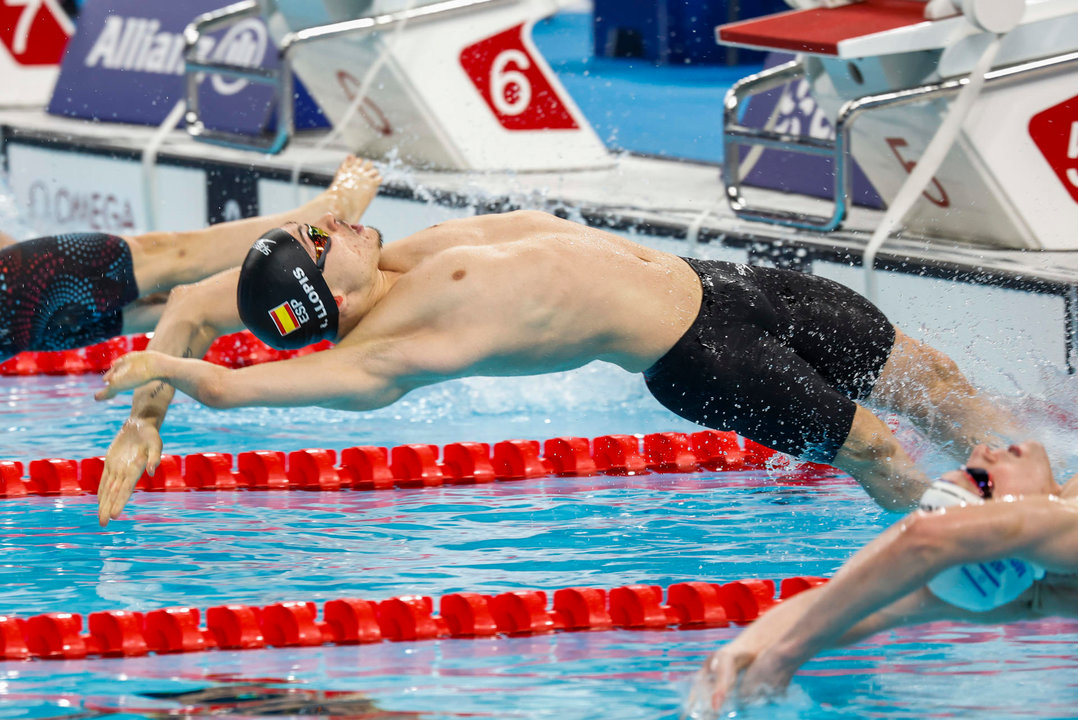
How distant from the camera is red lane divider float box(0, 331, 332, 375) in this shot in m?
5.17

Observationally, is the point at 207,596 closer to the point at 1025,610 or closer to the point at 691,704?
the point at 691,704

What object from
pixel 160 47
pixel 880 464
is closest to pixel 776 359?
pixel 880 464

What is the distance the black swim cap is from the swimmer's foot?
2.95 feet

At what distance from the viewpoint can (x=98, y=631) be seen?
9.21 ft

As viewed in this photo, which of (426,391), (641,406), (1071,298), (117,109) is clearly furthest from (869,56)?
(117,109)

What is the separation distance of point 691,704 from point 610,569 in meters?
0.90

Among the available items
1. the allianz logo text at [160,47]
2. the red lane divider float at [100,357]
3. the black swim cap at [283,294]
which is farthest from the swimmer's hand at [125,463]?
the allianz logo text at [160,47]

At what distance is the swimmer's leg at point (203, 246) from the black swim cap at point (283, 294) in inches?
39.5

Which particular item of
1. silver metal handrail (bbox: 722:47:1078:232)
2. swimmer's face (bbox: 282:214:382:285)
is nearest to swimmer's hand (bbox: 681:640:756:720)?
swimmer's face (bbox: 282:214:382:285)

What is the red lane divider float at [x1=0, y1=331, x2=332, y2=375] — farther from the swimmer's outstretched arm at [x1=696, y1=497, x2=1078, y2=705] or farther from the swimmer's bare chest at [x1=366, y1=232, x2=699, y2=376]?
the swimmer's outstretched arm at [x1=696, y1=497, x2=1078, y2=705]

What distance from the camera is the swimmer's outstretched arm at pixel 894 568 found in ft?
6.86

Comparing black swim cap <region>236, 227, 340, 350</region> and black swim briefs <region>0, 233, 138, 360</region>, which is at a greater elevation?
black swim cap <region>236, 227, 340, 350</region>

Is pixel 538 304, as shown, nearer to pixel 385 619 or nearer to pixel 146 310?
pixel 385 619

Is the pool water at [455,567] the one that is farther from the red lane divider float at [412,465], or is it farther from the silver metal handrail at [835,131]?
the silver metal handrail at [835,131]
